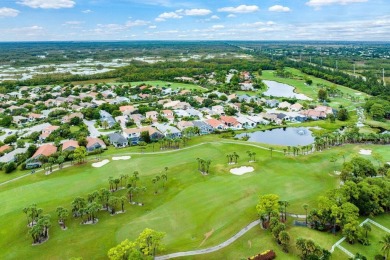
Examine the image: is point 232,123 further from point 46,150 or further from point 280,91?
point 280,91

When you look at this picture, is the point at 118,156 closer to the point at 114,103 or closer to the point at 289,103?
the point at 114,103

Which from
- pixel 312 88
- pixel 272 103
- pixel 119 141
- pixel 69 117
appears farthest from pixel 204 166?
pixel 312 88

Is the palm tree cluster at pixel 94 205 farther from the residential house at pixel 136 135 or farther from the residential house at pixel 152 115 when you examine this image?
the residential house at pixel 152 115

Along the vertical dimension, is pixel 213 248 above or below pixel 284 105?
below

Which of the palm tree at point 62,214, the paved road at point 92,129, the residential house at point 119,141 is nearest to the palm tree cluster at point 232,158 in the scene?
the residential house at point 119,141

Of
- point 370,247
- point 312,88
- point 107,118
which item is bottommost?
point 370,247
